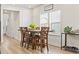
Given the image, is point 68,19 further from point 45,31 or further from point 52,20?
point 45,31

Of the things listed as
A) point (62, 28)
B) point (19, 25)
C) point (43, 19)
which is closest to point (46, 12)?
point (43, 19)

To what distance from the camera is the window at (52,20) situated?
4000mm

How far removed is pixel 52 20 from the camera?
4.09m

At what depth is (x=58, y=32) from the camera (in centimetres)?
402

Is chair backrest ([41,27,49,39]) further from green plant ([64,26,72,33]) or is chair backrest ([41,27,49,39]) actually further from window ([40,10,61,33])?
green plant ([64,26,72,33])

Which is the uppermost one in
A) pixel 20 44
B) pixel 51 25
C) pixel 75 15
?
pixel 75 15

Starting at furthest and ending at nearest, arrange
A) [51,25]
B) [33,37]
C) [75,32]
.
Result: 1. [33,37]
2. [51,25]
3. [75,32]

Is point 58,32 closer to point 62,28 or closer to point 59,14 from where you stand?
point 62,28

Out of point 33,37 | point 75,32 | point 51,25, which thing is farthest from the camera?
point 33,37

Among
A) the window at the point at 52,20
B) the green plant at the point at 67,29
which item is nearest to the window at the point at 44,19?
the window at the point at 52,20

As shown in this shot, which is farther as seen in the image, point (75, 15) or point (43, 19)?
point (43, 19)

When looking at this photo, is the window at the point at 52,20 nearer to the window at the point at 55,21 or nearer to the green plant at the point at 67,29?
the window at the point at 55,21

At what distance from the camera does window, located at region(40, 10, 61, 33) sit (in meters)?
4.00

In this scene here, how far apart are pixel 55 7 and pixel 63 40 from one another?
43.5 inches
